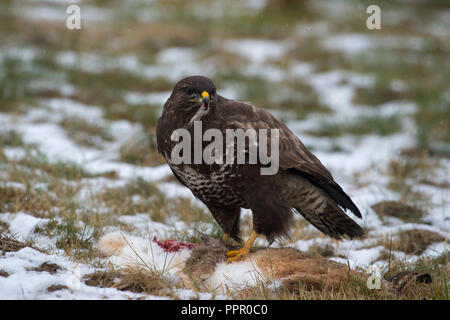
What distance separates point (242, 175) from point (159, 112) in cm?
444

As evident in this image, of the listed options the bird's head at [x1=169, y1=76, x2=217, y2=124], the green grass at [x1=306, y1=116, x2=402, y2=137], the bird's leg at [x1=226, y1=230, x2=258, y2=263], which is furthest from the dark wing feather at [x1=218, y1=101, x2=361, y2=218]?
the green grass at [x1=306, y1=116, x2=402, y2=137]

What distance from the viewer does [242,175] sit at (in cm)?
328

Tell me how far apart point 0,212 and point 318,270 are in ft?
8.19

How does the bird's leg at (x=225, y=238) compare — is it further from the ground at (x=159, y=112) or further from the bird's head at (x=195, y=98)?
the bird's head at (x=195, y=98)

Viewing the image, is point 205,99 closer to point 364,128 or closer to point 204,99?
point 204,99

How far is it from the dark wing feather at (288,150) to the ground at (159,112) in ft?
1.91

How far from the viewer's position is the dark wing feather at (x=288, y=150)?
3.48 meters

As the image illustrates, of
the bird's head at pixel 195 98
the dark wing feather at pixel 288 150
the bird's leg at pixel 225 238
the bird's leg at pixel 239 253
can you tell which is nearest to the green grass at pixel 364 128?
the dark wing feather at pixel 288 150

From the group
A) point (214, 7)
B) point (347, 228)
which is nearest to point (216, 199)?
point (347, 228)

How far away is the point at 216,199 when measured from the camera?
11.4 feet

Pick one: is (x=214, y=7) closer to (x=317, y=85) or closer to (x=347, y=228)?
(x=317, y=85)

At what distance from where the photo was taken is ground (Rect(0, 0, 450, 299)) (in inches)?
143

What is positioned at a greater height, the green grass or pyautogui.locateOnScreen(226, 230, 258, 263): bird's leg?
the green grass

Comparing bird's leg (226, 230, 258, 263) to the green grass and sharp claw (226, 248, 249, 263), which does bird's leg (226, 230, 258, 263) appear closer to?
sharp claw (226, 248, 249, 263)
